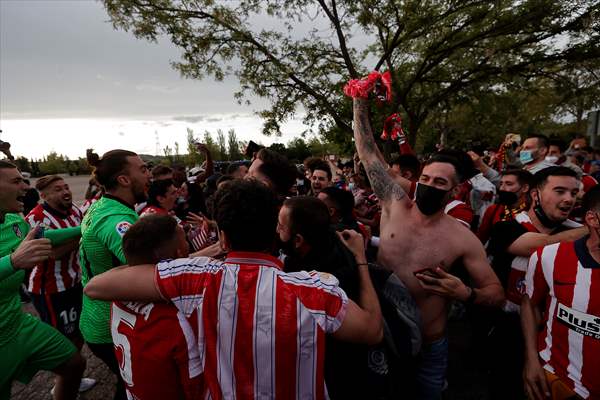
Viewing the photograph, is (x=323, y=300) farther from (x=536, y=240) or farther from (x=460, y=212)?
(x=460, y=212)

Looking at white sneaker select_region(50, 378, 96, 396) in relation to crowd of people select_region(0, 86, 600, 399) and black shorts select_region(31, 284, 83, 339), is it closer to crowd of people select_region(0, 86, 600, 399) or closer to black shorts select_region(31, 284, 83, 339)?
crowd of people select_region(0, 86, 600, 399)

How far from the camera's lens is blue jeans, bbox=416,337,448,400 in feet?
7.03

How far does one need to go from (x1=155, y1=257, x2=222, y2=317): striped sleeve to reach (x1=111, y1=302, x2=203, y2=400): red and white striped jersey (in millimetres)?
161

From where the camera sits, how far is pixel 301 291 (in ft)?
4.09

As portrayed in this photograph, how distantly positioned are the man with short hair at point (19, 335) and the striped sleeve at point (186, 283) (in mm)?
1072

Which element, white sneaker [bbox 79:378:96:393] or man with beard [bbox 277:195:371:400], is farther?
white sneaker [bbox 79:378:96:393]

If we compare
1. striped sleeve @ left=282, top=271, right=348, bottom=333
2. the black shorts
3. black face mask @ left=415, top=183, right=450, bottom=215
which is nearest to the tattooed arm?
black face mask @ left=415, top=183, right=450, bottom=215

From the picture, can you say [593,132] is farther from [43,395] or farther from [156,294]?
[43,395]

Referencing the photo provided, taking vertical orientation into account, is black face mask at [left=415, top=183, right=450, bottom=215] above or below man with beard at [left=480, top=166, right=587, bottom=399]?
above

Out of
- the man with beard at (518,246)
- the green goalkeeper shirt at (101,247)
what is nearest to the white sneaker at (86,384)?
the green goalkeeper shirt at (101,247)

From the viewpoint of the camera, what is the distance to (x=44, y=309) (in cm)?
305

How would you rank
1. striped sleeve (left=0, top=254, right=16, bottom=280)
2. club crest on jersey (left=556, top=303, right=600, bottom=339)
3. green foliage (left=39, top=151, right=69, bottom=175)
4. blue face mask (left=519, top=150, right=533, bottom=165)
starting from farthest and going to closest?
green foliage (left=39, top=151, right=69, bottom=175) → blue face mask (left=519, top=150, right=533, bottom=165) → striped sleeve (left=0, top=254, right=16, bottom=280) → club crest on jersey (left=556, top=303, right=600, bottom=339)

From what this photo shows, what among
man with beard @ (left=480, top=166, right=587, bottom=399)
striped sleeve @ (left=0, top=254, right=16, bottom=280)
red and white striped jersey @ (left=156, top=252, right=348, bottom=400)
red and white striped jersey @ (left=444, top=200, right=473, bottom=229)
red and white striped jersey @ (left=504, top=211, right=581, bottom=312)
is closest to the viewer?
red and white striped jersey @ (left=156, top=252, right=348, bottom=400)

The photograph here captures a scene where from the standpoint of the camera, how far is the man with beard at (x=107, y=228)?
6.97 ft
